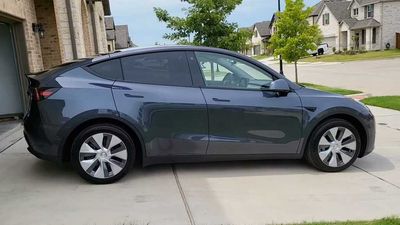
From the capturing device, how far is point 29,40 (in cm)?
934

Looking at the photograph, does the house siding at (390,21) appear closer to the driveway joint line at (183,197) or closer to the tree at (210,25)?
the tree at (210,25)

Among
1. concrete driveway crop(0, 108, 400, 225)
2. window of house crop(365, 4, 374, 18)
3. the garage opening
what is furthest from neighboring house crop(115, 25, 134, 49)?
concrete driveway crop(0, 108, 400, 225)

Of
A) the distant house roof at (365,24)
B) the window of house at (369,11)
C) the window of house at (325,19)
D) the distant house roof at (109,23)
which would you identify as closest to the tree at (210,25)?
the distant house roof at (109,23)

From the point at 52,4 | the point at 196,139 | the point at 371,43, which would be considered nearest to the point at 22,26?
the point at 52,4

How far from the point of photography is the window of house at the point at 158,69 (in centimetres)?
504

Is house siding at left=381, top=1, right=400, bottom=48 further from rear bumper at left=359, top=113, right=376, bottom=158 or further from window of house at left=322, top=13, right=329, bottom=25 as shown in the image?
rear bumper at left=359, top=113, right=376, bottom=158

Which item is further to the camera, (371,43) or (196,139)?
(371,43)

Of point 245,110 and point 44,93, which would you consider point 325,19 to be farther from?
point 44,93

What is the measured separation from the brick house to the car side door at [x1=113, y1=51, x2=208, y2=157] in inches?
155

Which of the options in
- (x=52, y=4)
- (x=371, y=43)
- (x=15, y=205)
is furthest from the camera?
(x=371, y=43)

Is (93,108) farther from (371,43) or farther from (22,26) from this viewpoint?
(371,43)

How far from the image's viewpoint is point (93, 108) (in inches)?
186

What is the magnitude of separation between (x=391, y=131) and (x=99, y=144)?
222 inches

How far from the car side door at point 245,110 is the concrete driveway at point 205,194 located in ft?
1.26
